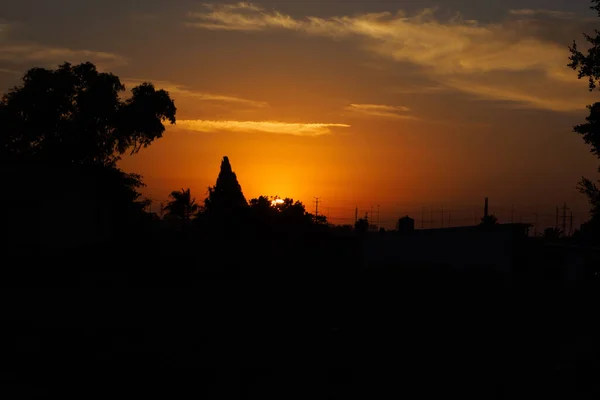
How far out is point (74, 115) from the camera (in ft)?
193

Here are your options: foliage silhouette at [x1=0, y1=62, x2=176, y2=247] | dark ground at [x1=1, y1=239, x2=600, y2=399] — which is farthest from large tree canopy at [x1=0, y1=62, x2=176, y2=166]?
dark ground at [x1=1, y1=239, x2=600, y2=399]

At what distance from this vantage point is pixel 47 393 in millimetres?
16297

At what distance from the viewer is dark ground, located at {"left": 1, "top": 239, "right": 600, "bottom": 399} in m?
18.7

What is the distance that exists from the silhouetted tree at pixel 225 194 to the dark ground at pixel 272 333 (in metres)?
14.6

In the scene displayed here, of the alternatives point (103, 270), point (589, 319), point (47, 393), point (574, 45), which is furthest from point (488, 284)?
point (47, 393)

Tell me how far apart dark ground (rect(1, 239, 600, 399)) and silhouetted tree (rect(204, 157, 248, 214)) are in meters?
14.6

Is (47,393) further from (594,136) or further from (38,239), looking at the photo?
(594,136)

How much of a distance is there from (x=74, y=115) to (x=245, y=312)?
38.1m

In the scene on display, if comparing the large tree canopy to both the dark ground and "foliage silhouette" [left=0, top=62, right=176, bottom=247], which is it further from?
the dark ground

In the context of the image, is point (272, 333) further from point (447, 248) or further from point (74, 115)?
point (74, 115)

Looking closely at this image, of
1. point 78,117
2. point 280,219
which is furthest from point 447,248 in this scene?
point 78,117

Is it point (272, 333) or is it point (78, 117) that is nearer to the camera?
point (272, 333)

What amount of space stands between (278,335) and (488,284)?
18.5m

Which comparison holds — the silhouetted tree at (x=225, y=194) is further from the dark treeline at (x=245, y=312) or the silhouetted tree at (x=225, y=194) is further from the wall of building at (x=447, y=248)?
the wall of building at (x=447, y=248)
